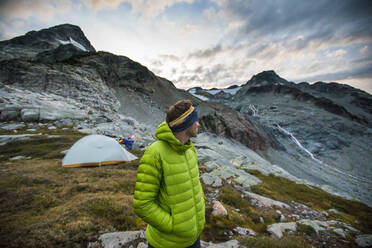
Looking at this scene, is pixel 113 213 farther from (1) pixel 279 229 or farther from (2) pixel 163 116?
(2) pixel 163 116

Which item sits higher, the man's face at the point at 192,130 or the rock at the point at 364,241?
the man's face at the point at 192,130

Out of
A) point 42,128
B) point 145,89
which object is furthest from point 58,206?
point 145,89

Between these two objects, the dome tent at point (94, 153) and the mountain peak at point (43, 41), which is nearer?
the dome tent at point (94, 153)

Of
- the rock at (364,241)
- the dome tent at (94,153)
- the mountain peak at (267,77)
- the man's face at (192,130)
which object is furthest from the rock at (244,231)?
the mountain peak at (267,77)

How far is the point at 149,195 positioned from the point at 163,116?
43096 millimetres

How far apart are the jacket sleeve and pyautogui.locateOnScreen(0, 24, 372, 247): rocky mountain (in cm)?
648

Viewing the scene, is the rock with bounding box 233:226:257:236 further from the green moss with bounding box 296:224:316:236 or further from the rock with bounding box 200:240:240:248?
the green moss with bounding box 296:224:316:236

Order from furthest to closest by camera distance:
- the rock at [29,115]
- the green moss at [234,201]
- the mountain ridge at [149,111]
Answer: the mountain ridge at [149,111]
the rock at [29,115]
the green moss at [234,201]

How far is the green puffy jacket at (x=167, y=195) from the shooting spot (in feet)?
6.34

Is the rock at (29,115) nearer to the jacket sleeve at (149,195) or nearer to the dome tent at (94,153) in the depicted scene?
the dome tent at (94,153)

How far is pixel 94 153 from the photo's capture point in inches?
388

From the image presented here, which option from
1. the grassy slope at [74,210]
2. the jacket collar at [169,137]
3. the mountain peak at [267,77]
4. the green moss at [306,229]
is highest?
the mountain peak at [267,77]

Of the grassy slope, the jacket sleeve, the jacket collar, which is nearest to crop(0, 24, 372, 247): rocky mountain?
the grassy slope

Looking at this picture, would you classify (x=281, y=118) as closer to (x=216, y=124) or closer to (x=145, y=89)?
(x=216, y=124)
